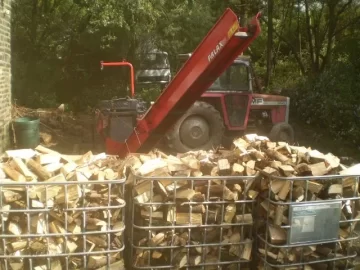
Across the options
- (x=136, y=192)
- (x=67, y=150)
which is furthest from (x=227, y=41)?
(x=67, y=150)

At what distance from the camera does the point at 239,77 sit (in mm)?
8812

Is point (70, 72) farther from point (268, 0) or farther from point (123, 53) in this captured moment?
point (268, 0)

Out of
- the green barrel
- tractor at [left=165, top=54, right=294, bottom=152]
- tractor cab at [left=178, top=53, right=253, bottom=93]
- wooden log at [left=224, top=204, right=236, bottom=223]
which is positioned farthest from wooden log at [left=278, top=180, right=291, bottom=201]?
the green barrel

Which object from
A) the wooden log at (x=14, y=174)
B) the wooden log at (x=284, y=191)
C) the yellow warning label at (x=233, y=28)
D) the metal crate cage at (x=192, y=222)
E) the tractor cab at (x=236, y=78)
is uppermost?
the yellow warning label at (x=233, y=28)

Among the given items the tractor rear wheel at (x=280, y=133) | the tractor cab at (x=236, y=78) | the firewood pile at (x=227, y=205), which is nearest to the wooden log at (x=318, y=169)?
the firewood pile at (x=227, y=205)

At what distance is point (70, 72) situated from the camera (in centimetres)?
1728

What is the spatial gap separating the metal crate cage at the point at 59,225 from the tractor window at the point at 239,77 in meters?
5.70

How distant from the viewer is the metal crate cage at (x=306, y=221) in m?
3.54

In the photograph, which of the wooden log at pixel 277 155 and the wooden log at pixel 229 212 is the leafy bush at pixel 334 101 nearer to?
the wooden log at pixel 277 155

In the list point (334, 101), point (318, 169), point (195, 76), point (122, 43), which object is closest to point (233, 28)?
point (195, 76)

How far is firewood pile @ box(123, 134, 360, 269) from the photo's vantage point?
3.53 m

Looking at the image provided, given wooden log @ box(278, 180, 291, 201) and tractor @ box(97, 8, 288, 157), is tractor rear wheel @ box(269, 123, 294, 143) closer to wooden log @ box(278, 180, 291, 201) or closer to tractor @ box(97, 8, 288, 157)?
tractor @ box(97, 8, 288, 157)

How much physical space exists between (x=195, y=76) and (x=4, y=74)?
453 centimetres

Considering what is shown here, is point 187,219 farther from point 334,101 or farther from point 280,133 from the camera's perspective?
point 334,101
